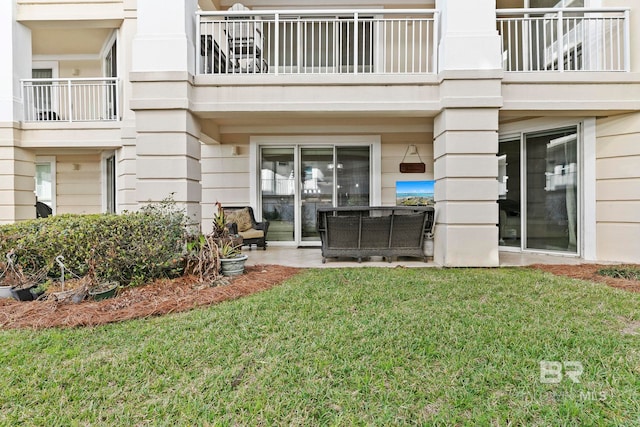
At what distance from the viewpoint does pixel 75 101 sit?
893 centimetres

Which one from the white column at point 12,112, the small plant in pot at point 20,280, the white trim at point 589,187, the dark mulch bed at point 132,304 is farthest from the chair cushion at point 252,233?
the white trim at point 589,187

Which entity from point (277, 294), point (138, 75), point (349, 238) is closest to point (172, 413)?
point (277, 294)

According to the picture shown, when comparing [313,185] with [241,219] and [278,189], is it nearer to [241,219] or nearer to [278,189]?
[278,189]

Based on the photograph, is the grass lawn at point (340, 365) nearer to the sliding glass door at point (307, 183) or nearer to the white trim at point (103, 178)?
the sliding glass door at point (307, 183)

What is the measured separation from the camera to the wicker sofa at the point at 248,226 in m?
7.18

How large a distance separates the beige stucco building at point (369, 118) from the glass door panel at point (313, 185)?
1.4 inches

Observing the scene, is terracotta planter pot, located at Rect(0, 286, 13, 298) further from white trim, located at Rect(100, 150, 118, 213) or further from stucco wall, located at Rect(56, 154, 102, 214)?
stucco wall, located at Rect(56, 154, 102, 214)

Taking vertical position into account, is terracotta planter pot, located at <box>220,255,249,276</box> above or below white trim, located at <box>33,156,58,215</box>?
below

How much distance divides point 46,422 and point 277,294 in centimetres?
Result: 229

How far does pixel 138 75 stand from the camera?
5148 millimetres

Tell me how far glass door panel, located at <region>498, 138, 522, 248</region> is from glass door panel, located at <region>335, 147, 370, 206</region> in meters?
2.91

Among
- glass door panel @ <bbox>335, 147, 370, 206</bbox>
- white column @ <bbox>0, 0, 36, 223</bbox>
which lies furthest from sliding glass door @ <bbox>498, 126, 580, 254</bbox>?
white column @ <bbox>0, 0, 36, 223</bbox>

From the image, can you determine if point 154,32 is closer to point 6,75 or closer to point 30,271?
point 30,271

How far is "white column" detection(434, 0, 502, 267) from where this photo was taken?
5148 millimetres
